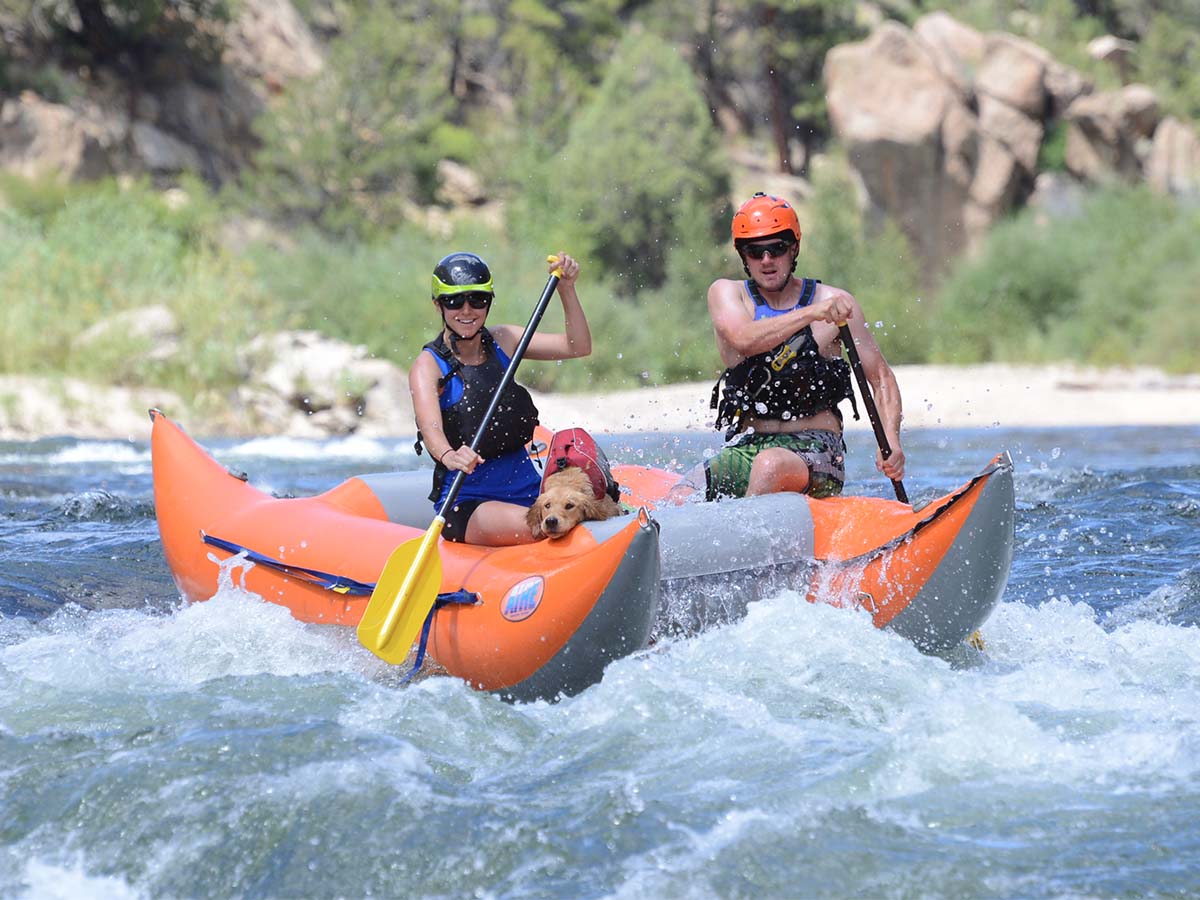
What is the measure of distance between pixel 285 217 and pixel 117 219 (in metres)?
6.47

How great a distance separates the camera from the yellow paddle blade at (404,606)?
4.33 metres

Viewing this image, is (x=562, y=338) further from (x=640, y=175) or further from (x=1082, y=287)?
(x=640, y=175)

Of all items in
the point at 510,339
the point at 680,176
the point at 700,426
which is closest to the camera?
the point at 510,339

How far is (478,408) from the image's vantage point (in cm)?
477

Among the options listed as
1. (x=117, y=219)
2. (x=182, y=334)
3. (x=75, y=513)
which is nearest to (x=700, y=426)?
(x=182, y=334)

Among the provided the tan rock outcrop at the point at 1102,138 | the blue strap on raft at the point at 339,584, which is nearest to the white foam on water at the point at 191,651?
the blue strap on raft at the point at 339,584

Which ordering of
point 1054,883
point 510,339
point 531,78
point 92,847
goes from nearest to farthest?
point 1054,883 → point 92,847 → point 510,339 → point 531,78

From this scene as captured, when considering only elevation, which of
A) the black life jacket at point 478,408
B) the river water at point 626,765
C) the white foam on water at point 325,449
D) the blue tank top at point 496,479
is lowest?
the white foam on water at point 325,449

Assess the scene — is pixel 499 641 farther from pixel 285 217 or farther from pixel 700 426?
pixel 285 217

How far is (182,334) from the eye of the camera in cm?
1552

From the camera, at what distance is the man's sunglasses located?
479 centimetres

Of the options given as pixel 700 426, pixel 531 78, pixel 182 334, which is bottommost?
pixel 700 426

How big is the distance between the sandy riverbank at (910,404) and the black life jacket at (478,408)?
820 centimetres

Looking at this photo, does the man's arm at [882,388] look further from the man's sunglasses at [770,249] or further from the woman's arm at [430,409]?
the woman's arm at [430,409]
